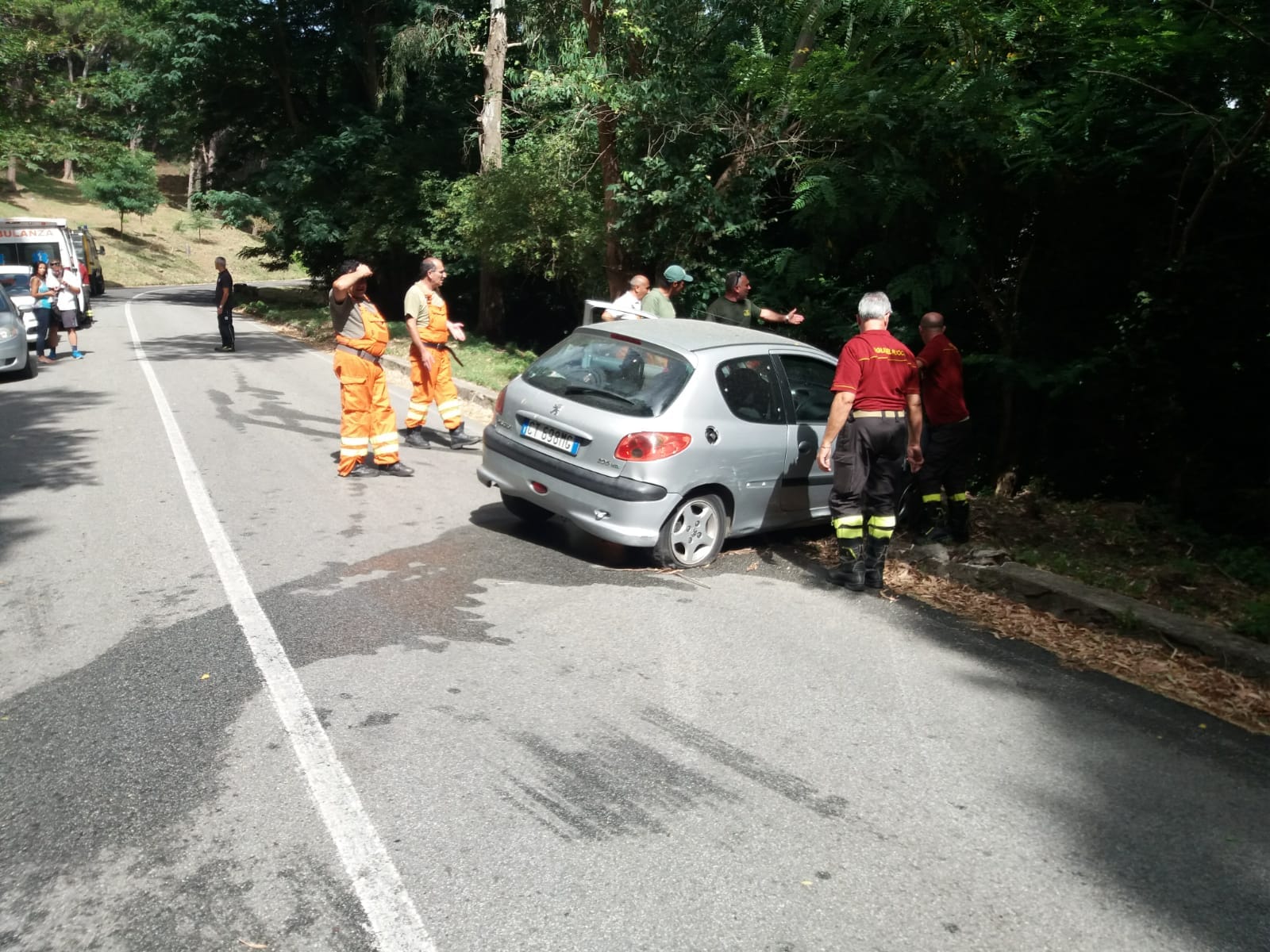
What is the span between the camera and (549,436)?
740cm

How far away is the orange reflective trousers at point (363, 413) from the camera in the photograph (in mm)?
9531

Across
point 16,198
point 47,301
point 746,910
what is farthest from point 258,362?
point 16,198

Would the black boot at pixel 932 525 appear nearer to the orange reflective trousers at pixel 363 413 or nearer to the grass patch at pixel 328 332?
the orange reflective trousers at pixel 363 413

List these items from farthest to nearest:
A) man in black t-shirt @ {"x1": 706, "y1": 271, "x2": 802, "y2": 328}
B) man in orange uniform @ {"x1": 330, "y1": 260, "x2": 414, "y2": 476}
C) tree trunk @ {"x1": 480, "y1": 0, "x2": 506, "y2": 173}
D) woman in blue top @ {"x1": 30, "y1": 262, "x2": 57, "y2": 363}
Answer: tree trunk @ {"x1": 480, "y1": 0, "x2": 506, "y2": 173}
woman in blue top @ {"x1": 30, "y1": 262, "x2": 57, "y2": 363}
man in black t-shirt @ {"x1": 706, "y1": 271, "x2": 802, "y2": 328}
man in orange uniform @ {"x1": 330, "y1": 260, "x2": 414, "y2": 476}

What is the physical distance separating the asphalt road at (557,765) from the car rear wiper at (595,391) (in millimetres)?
1099

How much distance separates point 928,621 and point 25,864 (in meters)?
4.84

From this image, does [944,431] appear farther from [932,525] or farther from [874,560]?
[874,560]

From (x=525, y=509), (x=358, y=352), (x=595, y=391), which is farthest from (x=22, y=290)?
(x=595, y=391)

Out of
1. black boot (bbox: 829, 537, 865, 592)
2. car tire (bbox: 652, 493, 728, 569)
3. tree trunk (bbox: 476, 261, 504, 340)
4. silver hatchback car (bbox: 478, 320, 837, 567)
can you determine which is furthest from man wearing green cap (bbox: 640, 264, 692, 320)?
tree trunk (bbox: 476, 261, 504, 340)

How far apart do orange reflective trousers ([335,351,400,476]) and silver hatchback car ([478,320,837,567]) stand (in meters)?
2.10

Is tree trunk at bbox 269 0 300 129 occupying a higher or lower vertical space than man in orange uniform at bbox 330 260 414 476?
higher

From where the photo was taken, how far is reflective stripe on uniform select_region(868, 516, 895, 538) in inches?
278

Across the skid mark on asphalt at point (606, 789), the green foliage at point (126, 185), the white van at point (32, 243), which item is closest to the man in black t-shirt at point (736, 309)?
the skid mark on asphalt at point (606, 789)

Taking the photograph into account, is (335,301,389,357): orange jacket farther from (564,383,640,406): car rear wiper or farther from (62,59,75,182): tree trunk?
(62,59,75,182): tree trunk
